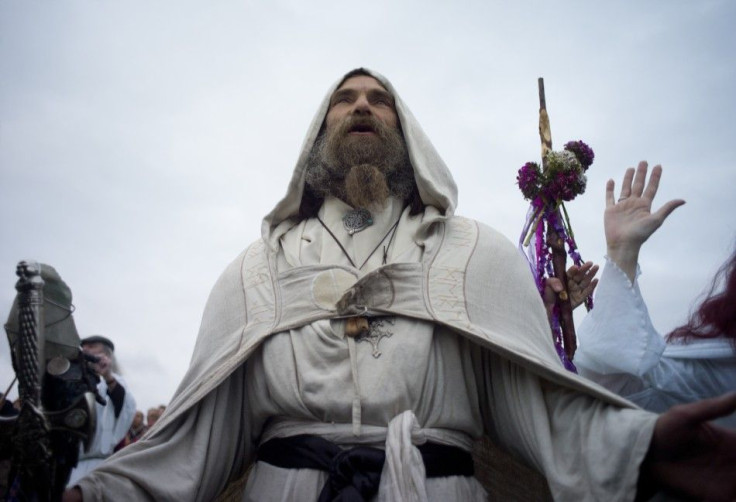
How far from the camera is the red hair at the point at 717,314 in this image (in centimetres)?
289

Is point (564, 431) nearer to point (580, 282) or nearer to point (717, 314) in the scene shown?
point (717, 314)

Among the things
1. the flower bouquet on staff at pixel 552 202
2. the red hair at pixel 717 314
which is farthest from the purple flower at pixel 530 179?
the red hair at pixel 717 314

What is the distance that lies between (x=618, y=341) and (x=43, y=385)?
2.28m

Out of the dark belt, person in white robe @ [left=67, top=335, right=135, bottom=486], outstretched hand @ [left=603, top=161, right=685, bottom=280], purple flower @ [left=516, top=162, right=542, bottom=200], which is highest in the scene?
purple flower @ [left=516, top=162, right=542, bottom=200]

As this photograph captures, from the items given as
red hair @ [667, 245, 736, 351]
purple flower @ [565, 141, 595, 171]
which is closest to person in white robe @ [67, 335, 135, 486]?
purple flower @ [565, 141, 595, 171]

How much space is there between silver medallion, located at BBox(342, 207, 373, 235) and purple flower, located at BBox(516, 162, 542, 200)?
76.2 inches

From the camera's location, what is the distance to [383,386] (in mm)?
3131

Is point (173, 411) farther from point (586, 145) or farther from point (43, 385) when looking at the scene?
point (586, 145)

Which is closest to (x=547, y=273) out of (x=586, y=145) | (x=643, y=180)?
(x=586, y=145)

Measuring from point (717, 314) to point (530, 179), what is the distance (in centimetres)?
260

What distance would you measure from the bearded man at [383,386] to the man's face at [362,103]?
0.33 meters

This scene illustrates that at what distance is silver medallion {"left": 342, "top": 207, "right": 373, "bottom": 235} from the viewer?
12.5 feet

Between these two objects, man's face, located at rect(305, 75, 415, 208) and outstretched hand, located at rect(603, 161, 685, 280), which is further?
man's face, located at rect(305, 75, 415, 208)

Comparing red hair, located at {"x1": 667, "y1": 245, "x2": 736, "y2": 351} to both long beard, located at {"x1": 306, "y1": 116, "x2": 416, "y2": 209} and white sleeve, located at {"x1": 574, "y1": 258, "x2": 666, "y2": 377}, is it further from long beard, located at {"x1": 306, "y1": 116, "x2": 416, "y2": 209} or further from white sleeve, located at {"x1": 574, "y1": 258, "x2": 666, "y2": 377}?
long beard, located at {"x1": 306, "y1": 116, "x2": 416, "y2": 209}
